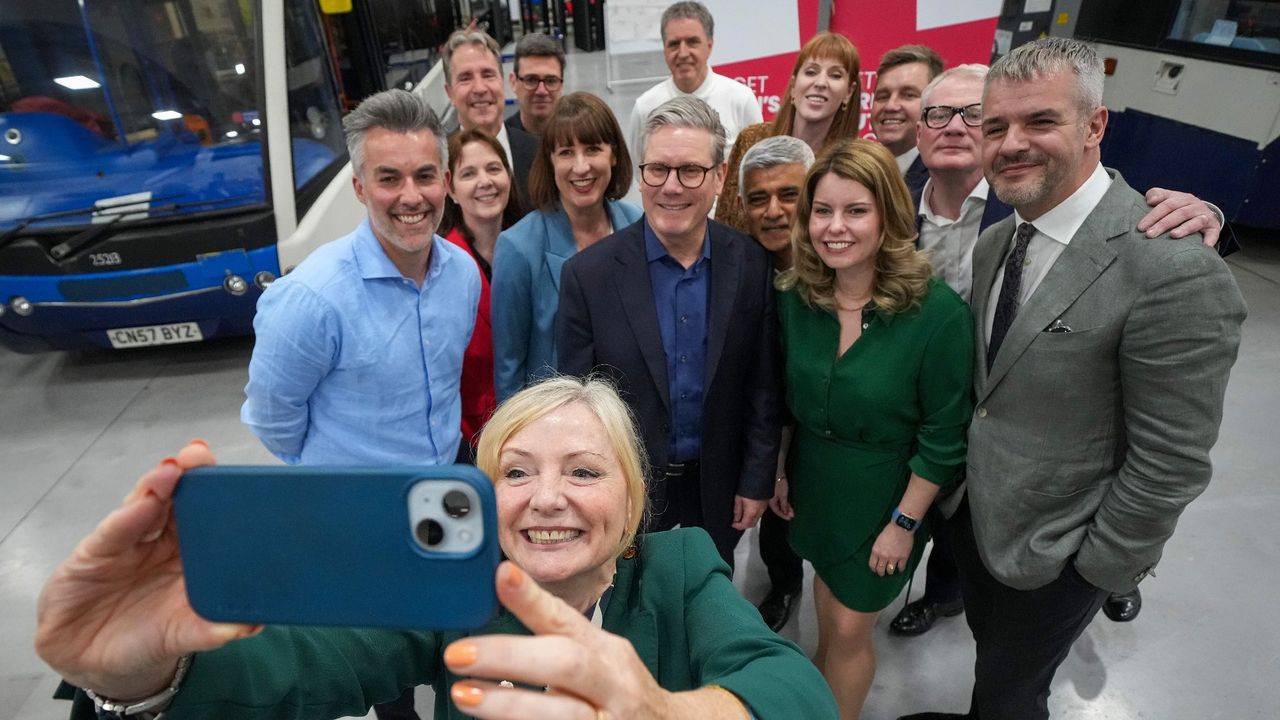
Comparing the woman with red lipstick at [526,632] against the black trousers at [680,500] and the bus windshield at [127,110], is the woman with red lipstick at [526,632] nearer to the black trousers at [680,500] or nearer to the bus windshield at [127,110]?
the black trousers at [680,500]

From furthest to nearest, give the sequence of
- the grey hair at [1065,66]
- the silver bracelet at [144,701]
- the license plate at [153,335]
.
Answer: the license plate at [153,335] < the grey hair at [1065,66] < the silver bracelet at [144,701]

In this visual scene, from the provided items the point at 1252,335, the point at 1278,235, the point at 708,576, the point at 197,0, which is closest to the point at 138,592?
the point at 708,576

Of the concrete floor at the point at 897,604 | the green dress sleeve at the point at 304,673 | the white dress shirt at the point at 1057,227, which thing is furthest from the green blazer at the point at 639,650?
the concrete floor at the point at 897,604

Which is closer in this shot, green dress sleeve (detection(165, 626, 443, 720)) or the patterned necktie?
green dress sleeve (detection(165, 626, 443, 720))

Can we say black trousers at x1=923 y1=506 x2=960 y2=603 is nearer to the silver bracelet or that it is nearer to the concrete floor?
the concrete floor

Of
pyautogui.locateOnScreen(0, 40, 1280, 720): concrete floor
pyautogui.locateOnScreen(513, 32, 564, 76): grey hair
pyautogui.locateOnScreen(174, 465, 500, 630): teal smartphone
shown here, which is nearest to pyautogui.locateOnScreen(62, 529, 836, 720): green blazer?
pyautogui.locateOnScreen(174, 465, 500, 630): teal smartphone

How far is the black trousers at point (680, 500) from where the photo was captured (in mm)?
2086

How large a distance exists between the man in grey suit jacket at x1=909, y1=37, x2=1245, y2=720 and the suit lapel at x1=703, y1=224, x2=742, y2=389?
0.62m

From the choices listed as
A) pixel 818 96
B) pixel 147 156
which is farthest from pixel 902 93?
pixel 147 156

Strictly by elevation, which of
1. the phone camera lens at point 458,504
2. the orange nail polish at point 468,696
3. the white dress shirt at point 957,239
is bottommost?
the white dress shirt at point 957,239

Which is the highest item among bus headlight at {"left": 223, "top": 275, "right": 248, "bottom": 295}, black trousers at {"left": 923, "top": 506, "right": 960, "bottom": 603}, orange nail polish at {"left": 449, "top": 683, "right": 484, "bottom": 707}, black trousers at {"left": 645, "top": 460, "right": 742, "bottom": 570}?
orange nail polish at {"left": 449, "top": 683, "right": 484, "bottom": 707}

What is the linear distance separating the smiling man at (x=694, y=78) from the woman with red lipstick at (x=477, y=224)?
118 centimetres

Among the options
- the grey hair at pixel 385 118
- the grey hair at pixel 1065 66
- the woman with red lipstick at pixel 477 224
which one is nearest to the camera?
the grey hair at pixel 1065 66

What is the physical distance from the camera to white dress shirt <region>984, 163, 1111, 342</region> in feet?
4.92
